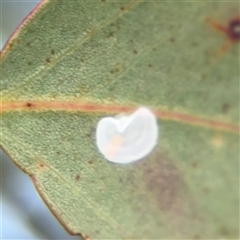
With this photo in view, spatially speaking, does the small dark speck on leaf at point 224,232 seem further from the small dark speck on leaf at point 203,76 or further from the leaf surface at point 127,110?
the small dark speck on leaf at point 203,76

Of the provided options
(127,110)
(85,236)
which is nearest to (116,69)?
(127,110)

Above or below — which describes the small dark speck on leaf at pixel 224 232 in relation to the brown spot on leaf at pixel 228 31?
below

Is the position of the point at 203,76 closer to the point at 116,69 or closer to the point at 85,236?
the point at 116,69

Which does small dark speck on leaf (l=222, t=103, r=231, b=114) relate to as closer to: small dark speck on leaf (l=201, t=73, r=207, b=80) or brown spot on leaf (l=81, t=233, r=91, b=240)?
small dark speck on leaf (l=201, t=73, r=207, b=80)

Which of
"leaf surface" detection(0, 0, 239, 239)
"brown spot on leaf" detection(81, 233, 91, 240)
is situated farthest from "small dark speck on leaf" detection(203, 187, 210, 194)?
"brown spot on leaf" detection(81, 233, 91, 240)

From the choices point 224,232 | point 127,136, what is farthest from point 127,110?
point 224,232

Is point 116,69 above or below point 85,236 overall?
above

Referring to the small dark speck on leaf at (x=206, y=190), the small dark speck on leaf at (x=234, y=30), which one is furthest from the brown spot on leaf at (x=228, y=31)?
the small dark speck on leaf at (x=206, y=190)
